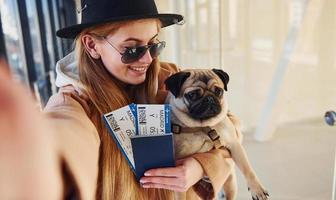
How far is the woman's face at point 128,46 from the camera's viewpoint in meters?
0.70

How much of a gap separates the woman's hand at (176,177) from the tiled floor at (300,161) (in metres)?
0.95

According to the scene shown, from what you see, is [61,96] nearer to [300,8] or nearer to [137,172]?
[137,172]

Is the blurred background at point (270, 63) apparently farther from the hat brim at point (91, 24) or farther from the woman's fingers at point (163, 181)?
the woman's fingers at point (163, 181)

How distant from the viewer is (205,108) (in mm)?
812

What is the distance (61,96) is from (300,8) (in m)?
1.93

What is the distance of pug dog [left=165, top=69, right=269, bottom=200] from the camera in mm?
810

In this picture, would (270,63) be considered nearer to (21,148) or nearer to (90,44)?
(90,44)

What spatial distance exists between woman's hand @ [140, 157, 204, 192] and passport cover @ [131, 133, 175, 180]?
1cm

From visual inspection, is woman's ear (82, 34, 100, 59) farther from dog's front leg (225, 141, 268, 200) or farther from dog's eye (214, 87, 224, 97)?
dog's front leg (225, 141, 268, 200)

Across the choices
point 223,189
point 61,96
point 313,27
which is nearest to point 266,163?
point 223,189

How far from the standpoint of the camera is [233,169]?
893mm

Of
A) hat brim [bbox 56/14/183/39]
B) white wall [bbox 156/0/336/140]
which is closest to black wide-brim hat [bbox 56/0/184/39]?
hat brim [bbox 56/14/183/39]

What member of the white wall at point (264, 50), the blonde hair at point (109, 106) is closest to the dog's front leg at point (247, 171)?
the blonde hair at point (109, 106)

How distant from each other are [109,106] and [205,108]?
0.26 meters
